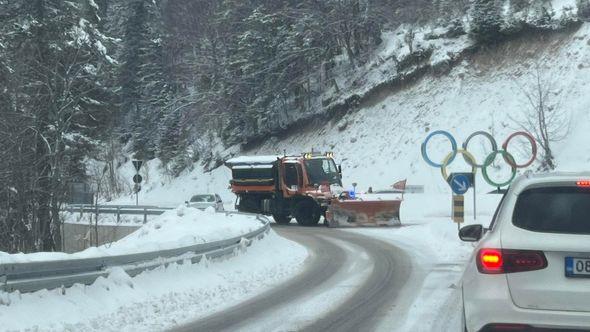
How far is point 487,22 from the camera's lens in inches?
1769

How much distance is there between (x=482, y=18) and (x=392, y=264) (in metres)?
31.6

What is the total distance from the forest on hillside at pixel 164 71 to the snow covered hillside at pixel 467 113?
6.50 ft

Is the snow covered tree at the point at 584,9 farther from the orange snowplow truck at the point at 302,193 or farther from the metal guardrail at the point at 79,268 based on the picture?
the metal guardrail at the point at 79,268

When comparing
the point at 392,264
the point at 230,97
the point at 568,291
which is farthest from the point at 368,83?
the point at 568,291

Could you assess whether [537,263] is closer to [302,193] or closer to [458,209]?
[458,209]

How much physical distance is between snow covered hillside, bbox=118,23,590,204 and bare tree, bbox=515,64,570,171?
0.66ft

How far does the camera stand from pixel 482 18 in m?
45.3

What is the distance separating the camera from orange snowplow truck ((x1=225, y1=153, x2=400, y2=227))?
30.4 metres

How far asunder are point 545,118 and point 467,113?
5.40 meters

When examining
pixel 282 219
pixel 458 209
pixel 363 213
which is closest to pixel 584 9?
pixel 363 213

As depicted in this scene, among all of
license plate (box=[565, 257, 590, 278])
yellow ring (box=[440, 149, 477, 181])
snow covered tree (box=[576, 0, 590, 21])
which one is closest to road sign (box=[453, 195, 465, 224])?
yellow ring (box=[440, 149, 477, 181])

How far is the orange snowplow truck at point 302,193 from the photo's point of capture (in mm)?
30406

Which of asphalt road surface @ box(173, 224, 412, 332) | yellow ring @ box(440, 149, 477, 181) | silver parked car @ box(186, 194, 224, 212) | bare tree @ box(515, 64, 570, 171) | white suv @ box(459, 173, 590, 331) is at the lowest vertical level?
asphalt road surface @ box(173, 224, 412, 332)

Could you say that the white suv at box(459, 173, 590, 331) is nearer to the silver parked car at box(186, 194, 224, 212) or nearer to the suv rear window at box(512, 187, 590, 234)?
the suv rear window at box(512, 187, 590, 234)
